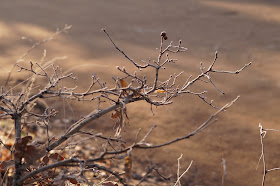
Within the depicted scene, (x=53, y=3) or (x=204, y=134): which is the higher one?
(x=53, y=3)

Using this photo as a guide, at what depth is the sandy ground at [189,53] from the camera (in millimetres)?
3592

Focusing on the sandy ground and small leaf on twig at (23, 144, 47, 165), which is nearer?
small leaf on twig at (23, 144, 47, 165)

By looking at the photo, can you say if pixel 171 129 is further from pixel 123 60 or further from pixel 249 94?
pixel 123 60

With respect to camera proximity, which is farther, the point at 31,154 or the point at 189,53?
the point at 189,53

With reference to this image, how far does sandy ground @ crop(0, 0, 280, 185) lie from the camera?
359cm

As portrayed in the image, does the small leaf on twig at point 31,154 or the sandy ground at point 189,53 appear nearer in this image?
the small leaf on twig at point 31,154

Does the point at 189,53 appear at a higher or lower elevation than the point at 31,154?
higher

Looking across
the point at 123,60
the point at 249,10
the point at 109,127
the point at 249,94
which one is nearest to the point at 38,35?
the point at 123,60

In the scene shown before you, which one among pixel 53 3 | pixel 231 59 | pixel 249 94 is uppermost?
pixel 53 3

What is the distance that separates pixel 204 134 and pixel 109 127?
93cm

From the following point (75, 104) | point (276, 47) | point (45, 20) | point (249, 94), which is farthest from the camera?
point (45, 20)

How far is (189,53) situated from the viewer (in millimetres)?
5926

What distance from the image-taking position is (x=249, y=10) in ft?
26.1

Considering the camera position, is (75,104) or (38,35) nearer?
(75,104)
